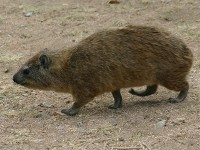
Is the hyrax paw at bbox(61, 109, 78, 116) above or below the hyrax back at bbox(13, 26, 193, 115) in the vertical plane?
below

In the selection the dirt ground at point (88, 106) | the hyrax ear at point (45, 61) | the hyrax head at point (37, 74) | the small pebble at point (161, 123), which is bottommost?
the dirt ground at point (88, 106)

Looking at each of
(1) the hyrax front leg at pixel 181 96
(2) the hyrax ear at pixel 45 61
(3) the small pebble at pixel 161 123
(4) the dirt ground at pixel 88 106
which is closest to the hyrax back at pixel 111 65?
(2) the hyrax ear at pixel 45 61

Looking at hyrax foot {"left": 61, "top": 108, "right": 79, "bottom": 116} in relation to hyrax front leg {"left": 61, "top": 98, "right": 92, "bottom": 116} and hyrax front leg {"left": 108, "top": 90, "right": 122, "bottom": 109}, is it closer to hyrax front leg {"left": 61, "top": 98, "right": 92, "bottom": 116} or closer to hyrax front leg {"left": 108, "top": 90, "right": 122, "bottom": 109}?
hyrax front leg {"left": 61, "top": 98, "right": 92, "bottom": 116}

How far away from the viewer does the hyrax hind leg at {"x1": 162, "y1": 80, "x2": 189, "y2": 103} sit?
7.36 meters

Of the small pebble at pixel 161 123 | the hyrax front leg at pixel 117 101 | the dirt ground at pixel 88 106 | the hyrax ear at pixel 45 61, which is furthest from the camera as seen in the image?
the hyrax front leg at pixel 117 101

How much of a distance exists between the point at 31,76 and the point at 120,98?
3.79ft

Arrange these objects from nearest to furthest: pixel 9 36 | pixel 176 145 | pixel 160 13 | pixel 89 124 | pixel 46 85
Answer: pixel 176 145 → pixel 89 124 → pixel 46 85 → pixel 9 36 → pixel 160 13

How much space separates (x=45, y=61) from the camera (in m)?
7.34

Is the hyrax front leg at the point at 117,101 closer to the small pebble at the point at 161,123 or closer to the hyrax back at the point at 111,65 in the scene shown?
the hyrax back at the point at 111,65

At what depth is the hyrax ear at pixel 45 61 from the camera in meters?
7.32

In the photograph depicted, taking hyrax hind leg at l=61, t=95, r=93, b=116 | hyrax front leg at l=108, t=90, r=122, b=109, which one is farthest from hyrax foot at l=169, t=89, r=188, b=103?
hyrax hind leg at l=61, t=95, r=93, b=116

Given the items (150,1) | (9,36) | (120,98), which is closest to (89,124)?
(120,98)

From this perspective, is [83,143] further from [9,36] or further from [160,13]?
[160,13]

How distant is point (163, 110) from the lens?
7.20 metres
